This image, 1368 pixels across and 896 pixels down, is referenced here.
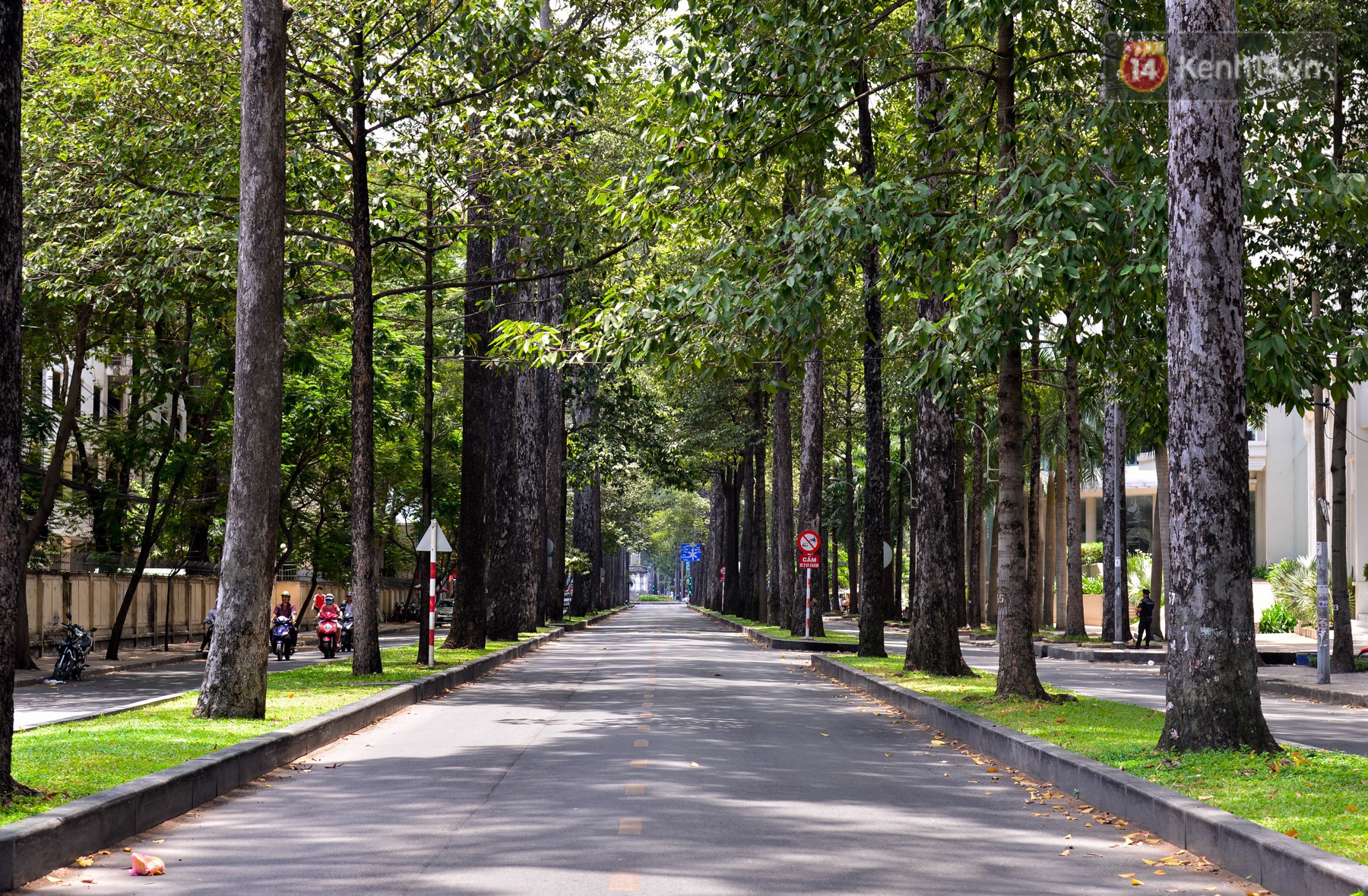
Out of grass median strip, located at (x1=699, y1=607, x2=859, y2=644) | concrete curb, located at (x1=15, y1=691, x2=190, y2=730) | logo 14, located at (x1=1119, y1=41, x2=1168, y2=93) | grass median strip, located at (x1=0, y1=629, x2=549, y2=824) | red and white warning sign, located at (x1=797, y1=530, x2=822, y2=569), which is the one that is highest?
logo 14, located at (x1=1119, y1=41, x2=1168, y2=93)

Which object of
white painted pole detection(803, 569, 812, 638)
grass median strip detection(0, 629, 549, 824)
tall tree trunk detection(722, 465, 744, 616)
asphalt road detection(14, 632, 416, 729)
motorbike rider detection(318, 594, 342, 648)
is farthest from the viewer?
tall tree trunk detection(722, 465, 744, 616)

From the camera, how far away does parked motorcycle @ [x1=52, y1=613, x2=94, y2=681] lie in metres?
25.2

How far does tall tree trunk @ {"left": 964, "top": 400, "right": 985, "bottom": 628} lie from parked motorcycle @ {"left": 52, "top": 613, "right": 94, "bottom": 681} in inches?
1130

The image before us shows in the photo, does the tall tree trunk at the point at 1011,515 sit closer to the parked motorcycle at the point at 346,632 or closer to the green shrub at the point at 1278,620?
the parked motorcycle at the point at 346,632

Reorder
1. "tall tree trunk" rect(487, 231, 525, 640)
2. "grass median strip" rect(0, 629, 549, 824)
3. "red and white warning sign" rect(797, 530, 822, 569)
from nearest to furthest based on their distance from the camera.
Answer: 1. "grass median strip" rect(0, 629, 549, 824)
2. "tall tree trunk" rect(487, 231, 525, 640)
3. "red and white warning sign" rect(797, 530, 822, 569)

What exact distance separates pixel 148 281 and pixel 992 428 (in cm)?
3704

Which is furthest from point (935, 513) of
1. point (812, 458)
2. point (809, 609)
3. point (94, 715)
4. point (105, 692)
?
point (812, 458)

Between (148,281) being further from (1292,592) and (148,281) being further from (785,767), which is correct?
(1292,592)

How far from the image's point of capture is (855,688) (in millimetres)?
23125

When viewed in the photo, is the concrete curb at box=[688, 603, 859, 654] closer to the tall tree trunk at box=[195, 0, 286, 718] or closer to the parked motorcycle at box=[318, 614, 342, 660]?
the parked motorcycle at box=[318, 614, 342, 660]

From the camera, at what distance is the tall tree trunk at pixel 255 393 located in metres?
15.0

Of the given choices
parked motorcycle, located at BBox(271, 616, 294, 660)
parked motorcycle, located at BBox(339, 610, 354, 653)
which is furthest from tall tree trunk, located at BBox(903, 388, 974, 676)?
parked motorcycle, located at BBox(339, 610, 354, 653)

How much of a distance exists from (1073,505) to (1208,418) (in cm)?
3033

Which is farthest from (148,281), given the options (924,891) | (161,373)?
(924,891)
